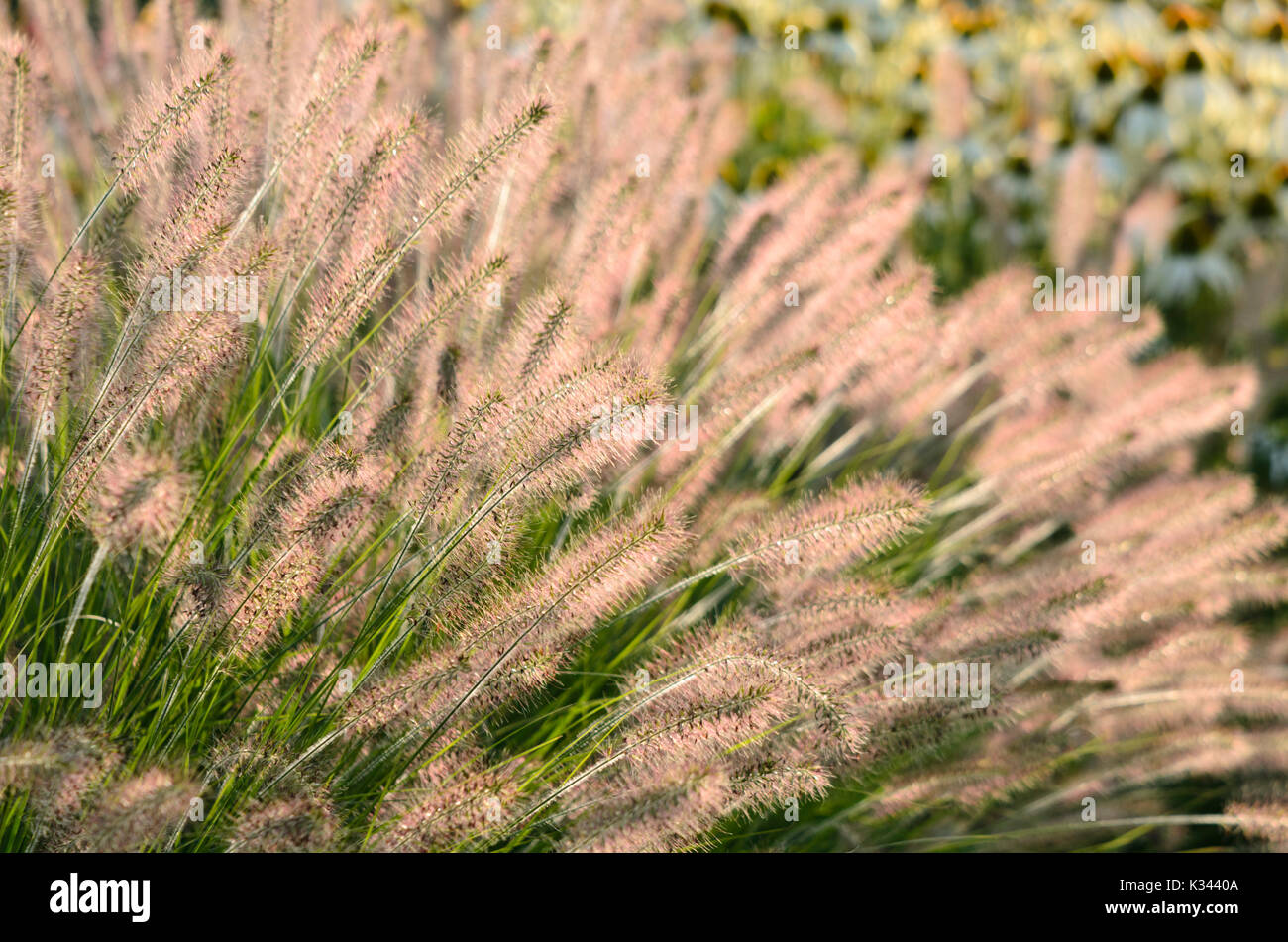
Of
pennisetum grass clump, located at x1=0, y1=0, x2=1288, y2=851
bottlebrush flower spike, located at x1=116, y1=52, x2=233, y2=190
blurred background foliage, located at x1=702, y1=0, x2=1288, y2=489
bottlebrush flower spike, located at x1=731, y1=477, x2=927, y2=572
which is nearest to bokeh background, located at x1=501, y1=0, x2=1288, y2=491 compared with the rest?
blurred background foliage, located at x1=702, y1=0, x2=1288, y2=489

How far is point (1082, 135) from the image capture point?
4.36 m

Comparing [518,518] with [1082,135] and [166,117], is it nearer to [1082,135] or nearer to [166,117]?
[166,117]

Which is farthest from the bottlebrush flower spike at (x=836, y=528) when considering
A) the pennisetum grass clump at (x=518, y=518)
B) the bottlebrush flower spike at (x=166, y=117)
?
the bottlebrush flower spike at (x=166, y=117)

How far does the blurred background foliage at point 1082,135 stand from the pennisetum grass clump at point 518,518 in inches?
56.4

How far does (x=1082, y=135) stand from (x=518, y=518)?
358 cm

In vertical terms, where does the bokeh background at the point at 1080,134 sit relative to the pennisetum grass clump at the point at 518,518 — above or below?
above

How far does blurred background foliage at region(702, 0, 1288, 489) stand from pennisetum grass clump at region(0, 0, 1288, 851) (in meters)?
1.43

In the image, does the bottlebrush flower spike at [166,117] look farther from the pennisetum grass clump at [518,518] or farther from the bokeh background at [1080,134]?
the bokeh background at [1080,134]

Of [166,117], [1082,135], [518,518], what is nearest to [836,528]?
[518,518]

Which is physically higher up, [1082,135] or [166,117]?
[1082,135]

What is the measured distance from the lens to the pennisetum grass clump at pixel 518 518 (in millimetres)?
1548

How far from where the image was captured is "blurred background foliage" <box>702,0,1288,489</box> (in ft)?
13.8

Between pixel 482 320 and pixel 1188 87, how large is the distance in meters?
3.54
